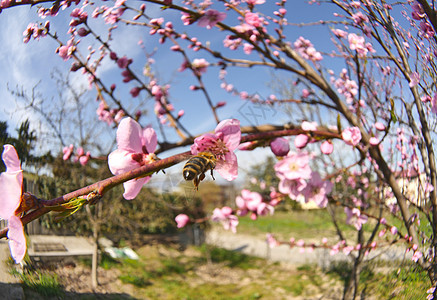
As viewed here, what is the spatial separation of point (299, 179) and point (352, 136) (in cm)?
17

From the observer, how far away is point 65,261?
2.75 ft

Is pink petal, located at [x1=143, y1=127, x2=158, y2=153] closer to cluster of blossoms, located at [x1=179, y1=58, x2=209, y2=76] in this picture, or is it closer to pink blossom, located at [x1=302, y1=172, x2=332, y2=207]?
pink blossom, located at [x1=302, y1=172, x2=332, y2=207]

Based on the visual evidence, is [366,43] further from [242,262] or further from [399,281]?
[242,262]

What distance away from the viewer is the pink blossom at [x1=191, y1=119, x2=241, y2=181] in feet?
1.62

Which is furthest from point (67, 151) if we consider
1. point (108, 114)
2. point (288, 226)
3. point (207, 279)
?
point (288, 226)

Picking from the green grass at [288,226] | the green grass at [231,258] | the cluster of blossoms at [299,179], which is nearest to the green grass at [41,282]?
the cluster of blossoms at [299,179]

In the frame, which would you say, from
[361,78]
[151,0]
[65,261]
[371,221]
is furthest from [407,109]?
[371,221]

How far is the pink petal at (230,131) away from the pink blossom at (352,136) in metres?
0.35

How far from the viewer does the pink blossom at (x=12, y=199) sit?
1.15 ft

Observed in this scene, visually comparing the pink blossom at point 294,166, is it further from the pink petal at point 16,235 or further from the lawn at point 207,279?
the pink petal at point 16,235

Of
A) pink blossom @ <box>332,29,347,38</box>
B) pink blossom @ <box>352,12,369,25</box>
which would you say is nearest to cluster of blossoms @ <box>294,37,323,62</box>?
pink blossom @ <box>332,29,347,38</box>

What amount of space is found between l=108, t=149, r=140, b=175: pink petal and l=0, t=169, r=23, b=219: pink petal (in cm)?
13

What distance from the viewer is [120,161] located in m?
0.48

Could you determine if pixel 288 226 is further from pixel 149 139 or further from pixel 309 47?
pixel 149 139
